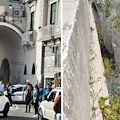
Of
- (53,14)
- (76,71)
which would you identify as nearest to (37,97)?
(76,71)

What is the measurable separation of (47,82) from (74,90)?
0.32 meters

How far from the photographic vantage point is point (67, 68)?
2.95 metres

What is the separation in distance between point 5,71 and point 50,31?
596mm

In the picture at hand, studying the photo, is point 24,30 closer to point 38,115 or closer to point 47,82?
point 47,82

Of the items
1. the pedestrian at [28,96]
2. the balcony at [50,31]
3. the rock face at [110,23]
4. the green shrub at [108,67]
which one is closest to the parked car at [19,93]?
the pedestrian at [28,96]

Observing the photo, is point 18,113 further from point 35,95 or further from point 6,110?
point 35,95

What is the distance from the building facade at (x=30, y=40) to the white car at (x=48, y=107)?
103 millimetres

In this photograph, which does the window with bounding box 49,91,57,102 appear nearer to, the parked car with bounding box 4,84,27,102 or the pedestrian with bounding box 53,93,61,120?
the pedestrian with bounding box 53,93,61,120

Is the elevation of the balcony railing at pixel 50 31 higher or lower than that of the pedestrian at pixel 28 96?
higher

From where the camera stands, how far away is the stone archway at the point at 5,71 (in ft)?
9.64

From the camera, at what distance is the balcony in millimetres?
2879

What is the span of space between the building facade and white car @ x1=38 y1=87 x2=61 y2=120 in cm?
10

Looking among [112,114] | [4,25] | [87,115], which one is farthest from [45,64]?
[112,114]

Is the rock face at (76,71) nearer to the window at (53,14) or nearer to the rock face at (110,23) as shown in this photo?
the window at (53,14)
